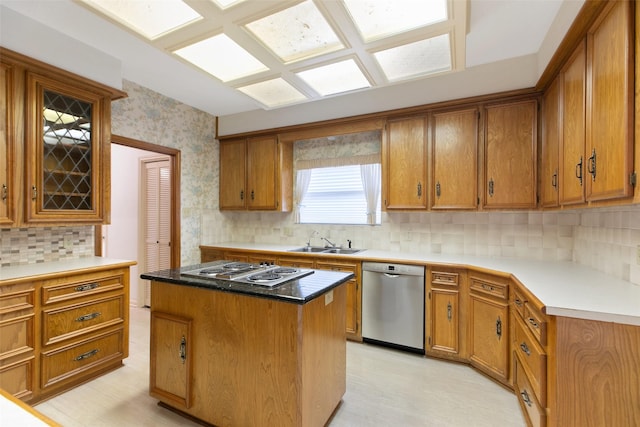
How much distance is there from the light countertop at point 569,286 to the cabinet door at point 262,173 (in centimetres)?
172

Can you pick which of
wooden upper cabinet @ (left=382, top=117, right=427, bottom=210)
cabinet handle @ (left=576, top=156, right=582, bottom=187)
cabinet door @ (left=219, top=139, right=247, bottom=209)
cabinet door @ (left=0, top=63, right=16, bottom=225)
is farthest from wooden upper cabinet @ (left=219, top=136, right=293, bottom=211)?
cabinet handle @ (left=576, top=156, right=582, bottom=187)

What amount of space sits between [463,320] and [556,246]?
1.15m

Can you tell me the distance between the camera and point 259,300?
1.70m

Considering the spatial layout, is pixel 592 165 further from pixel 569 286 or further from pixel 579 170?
pixel 569 286

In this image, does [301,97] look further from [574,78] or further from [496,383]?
[496,383]

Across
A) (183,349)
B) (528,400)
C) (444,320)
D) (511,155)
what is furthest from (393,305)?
(183,349)

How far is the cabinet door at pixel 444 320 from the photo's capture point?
2.70 metres

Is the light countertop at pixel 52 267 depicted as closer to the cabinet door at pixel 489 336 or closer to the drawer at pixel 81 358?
the drawer at pixel 81 358

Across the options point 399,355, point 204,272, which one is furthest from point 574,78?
point 204,272

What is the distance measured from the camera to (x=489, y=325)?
2467 mm

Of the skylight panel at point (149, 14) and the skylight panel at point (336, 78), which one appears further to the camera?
the skylight panel at point (336, 78)

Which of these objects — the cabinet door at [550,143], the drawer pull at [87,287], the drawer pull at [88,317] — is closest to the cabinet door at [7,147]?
the drawer pull at [87,287]

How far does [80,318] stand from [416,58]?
3133mm

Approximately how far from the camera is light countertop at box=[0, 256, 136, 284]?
2050 mm
